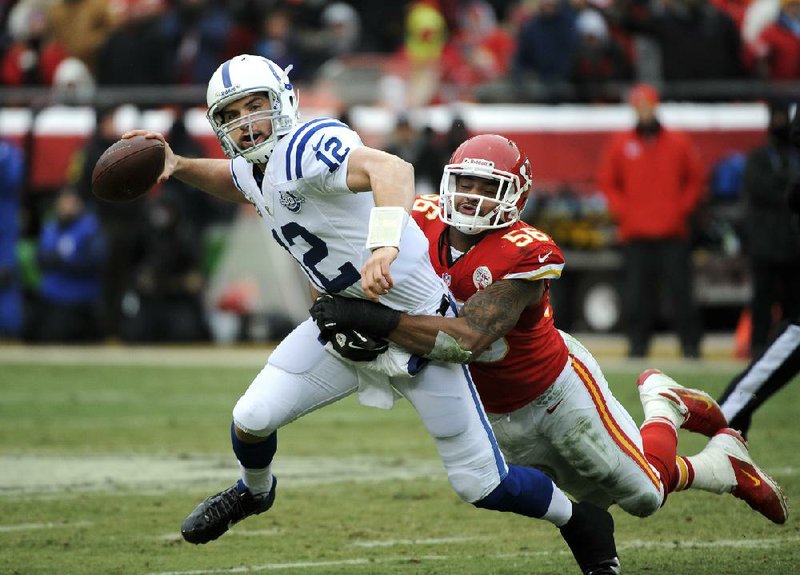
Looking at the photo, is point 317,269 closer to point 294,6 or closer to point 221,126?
point 221,126

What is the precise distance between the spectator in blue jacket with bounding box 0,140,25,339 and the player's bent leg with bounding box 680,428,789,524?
27.6 ft

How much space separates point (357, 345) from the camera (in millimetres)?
4480

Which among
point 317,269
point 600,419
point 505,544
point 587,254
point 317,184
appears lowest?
point 587,254

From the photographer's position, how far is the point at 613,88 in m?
12.4

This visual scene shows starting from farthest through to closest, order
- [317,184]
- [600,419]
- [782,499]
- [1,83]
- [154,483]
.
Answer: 1. [1,83]
2. [154,483]
3. [782,499]
4. [600,419]
5. [317,184]

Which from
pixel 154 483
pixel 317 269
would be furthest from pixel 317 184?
pixel 154 483

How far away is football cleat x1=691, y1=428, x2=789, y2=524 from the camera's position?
204 inches

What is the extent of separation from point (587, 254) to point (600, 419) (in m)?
7.27

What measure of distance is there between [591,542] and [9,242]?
886cm

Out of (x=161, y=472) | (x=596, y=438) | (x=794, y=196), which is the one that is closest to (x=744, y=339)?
(x=794, y=196)

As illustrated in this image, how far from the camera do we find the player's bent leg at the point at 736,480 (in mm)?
5137

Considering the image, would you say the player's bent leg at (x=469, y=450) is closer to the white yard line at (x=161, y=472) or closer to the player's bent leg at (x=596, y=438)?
the player's bent leg at (x=596, y=438)

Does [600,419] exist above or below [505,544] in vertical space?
above

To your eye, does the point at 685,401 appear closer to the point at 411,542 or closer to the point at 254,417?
the point at 411,542
